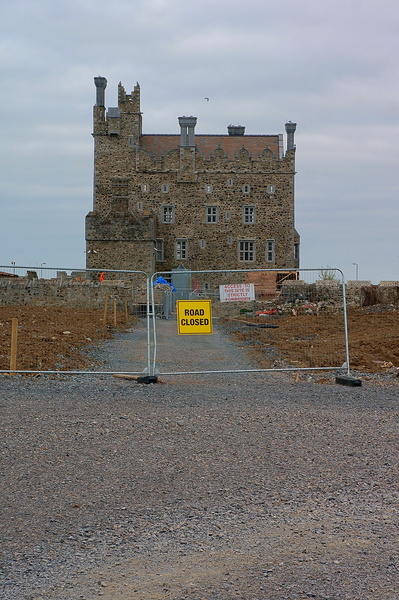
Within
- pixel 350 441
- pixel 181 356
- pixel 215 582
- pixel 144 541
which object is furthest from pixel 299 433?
pixel 181 356

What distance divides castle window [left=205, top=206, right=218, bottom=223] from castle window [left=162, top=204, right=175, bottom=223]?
276 cm

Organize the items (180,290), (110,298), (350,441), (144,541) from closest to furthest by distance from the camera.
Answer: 1. (144,541)
2. (350,441)
3. (180,290)
4. (110,298)

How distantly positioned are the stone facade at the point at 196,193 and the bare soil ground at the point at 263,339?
3214 centimetres

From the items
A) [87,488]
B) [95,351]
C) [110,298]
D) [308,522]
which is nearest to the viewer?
[308,522]

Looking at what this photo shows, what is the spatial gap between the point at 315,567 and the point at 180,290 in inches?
344

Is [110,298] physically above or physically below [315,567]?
above

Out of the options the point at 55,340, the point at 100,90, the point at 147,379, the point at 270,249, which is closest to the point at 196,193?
the point at 270,249

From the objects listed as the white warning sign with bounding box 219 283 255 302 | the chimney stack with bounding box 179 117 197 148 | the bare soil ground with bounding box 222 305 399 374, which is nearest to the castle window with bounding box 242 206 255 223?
the chimney stack with bounding box 179 117 197 148

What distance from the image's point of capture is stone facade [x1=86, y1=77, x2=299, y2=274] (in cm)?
5988

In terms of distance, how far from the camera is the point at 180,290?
1270cm

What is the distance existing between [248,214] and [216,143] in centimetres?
764

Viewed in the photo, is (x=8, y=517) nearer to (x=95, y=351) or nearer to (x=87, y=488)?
(x=87, y=488)

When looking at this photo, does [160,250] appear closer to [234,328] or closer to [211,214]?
[211,214]

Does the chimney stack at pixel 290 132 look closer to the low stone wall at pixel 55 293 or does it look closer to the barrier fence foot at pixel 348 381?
the low stone wall at pixel 55 293
